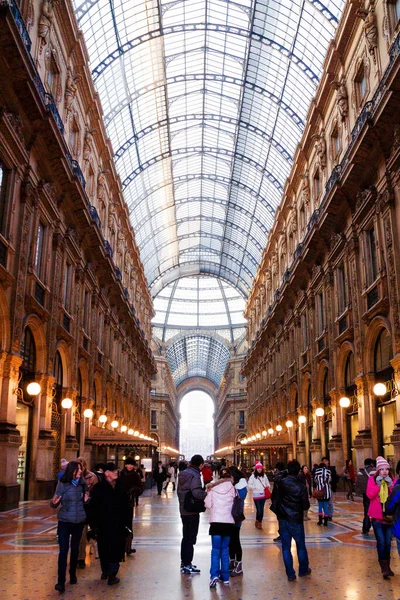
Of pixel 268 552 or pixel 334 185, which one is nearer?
pixel 268 552

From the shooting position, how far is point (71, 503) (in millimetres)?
8203

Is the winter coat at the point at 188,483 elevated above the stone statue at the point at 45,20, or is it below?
below

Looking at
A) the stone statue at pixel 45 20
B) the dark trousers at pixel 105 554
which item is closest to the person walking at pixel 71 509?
the dark trousers at pixel 105 554

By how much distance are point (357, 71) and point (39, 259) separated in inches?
570

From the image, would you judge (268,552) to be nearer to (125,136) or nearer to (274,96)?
(274,96)

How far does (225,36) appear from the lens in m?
37.7

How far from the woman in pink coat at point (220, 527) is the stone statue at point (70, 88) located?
68.7ft

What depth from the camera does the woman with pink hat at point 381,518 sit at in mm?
8398

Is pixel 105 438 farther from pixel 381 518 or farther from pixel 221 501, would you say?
pixel 381 518

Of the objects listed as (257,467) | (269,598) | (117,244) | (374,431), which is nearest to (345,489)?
(374,431)

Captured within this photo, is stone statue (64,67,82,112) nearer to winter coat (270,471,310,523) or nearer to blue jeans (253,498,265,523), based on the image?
blue jeans (253,498,265,523)

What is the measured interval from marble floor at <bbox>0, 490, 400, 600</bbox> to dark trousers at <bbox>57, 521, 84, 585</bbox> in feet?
0.73

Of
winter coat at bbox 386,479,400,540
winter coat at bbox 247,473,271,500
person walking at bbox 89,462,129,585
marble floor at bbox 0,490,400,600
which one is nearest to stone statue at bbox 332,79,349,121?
winter coat at bbox 247,473,271,500

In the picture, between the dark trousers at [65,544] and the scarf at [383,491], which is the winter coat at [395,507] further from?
the dark trousers at [65,544]
